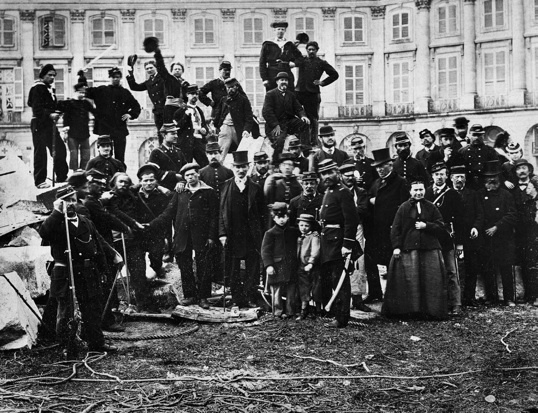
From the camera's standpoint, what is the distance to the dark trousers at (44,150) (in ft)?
46.3

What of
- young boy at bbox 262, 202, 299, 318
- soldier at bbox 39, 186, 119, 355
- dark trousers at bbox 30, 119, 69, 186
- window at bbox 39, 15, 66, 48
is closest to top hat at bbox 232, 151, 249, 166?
young boy at bbox 262, 202, 299, 318

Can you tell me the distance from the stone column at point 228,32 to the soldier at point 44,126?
876 inches

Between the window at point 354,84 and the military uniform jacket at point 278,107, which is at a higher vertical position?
the window at point 354,84

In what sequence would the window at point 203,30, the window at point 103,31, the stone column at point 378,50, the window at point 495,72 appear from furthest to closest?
1. the stone column at point 378,50
2. the window at point 203,30
3. the window at point 103,31
4. the window at point 495,72

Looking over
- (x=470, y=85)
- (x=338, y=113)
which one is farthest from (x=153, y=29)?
(x=470, y=85)

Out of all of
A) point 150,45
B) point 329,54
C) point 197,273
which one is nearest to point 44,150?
point 150,45

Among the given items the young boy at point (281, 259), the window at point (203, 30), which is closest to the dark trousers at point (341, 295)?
the young boy at point (281, 259)

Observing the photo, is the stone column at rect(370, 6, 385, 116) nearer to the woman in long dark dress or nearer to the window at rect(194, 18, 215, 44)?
the window at rect(194, 18, 215, 44)

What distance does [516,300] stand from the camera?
36.9ft

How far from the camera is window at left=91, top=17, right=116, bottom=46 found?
3525 centimetres

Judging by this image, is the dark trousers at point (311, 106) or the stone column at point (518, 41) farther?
the stone column at point (518, 41)

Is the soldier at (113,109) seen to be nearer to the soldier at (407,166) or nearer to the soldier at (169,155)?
the soldier at (169,155)

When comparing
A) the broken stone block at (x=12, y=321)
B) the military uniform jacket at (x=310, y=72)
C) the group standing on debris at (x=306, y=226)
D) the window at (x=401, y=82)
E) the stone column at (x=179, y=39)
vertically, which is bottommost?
the broken stone block at (x=12, y=321)

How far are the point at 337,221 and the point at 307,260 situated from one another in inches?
28.4
